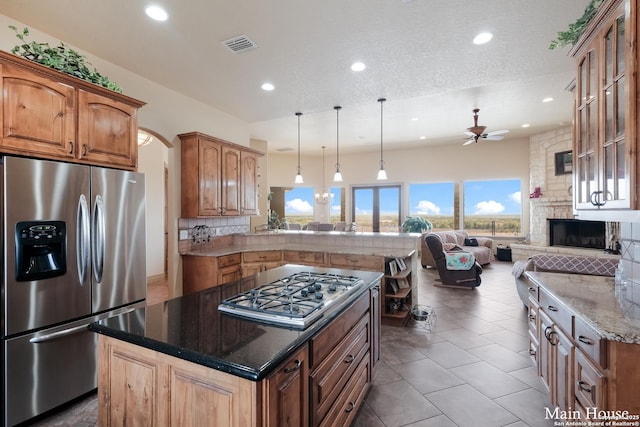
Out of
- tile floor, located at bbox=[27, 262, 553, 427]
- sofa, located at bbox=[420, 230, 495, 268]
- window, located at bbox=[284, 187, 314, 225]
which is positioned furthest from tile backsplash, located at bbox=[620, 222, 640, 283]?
window, located at bbox=[284, 187, 314, 225]

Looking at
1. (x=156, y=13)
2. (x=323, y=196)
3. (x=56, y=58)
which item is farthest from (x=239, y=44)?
(x=323, y=196)

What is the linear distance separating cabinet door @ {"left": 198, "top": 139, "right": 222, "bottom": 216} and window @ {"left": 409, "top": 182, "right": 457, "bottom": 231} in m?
6.92

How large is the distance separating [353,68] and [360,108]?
2116 millimetres

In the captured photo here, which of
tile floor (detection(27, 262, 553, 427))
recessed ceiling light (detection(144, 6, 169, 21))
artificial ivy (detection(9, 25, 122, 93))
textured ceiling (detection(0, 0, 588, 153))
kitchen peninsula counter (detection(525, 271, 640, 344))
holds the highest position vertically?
textured ceiling (detection(0, 0, 588, 153))

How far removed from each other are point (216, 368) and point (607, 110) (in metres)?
2.39

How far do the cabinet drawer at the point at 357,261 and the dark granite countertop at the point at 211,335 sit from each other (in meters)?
2.16

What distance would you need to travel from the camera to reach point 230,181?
14.6ft

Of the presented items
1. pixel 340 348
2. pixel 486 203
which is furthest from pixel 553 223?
pixel 340 348

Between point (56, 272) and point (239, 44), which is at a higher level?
point (239, 44)

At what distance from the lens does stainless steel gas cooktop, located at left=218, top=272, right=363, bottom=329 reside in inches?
53.3

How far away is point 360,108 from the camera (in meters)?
5.38

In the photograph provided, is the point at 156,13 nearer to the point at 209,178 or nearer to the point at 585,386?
the point at 209,178

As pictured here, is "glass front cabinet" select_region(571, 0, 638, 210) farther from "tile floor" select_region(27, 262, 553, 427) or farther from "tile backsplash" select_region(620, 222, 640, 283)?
"tile floor" select_region(27, 262, 553, 427)

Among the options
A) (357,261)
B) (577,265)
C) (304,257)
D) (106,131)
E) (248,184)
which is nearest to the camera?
(106,131)
